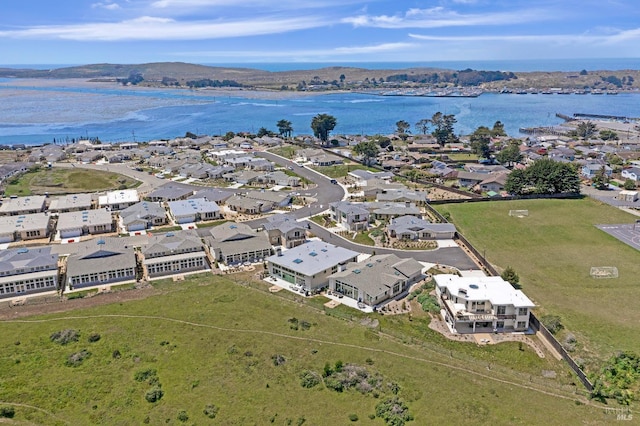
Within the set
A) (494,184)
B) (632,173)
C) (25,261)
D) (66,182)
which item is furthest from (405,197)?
(66,182)

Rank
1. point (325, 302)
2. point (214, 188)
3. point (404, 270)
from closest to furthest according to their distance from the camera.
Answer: point (325, 302)
point (404, 270)
point (214, 188)

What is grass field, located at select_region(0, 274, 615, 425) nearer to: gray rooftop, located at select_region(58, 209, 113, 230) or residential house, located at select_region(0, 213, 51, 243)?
gray rooftop, located at select_region(58, 209, 113, 230)

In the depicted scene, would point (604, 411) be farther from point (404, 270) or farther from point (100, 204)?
point (100, 204)

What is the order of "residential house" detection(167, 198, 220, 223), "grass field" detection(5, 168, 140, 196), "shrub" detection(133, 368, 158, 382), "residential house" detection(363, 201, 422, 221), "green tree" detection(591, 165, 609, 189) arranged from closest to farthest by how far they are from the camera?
"shrub" detection(133, 368, 158, 382), "residential house" detection(167, 198, 220, 223), "residential house" detection(363, 201, 422, 221), "grass field" detection(5, 168, 140, 196), "green tree" detection(591, 165, 609, 189)

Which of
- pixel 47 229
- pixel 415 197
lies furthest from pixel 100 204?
pixel 415 197

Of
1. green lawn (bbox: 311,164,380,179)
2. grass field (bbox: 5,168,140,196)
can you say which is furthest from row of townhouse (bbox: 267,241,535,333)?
grass field (bbox: 5,168,140,196)

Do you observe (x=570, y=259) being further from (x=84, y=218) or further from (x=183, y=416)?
(x=84, y=218)
